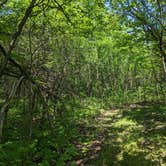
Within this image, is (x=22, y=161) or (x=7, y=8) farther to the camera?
(x=7, y=8)

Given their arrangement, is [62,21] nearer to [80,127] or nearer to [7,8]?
[7,8]

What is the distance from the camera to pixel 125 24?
13695 millimetres

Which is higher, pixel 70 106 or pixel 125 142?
pixel 70 106

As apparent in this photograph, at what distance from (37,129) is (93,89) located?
23181 millimetres

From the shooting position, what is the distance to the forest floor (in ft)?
29.5

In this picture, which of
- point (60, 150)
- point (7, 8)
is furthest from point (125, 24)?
point (60, 150)

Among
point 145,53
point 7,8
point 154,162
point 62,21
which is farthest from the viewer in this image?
point 145,53

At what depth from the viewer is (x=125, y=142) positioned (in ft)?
35.1

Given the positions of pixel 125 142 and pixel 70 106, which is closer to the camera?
pixel 125 142

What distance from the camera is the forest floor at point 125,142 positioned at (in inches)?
354

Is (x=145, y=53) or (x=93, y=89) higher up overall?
(x=145, y=53)

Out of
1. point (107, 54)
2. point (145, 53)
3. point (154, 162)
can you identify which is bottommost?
point (154, 162)

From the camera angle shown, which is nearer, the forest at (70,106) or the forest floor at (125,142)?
the forest at (70,106)

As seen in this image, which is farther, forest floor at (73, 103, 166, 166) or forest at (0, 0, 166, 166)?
forest floor at (73, 103, 166, 166)
